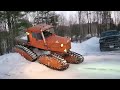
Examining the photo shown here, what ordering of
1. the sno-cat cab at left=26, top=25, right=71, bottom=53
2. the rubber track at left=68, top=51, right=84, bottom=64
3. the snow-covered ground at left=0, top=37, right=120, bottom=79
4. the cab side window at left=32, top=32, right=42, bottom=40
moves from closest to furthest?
the snow-covered ground at left=0, top=37, right=120, bottom=79
the sno-cat cab at left=26, top=25, right=71, bottom=53
the cab side window at left=32, top=32, right=42, bottom=40
the rubber track at left=68, top=51, right=84, bottom=64

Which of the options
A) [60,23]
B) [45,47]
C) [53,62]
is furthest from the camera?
[45,47]

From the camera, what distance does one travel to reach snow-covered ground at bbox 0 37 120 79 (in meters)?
7.21

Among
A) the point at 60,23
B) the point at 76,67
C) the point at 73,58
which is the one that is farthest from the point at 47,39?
the point at 76,67

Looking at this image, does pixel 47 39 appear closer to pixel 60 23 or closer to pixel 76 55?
pixel 60 23

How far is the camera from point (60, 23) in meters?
7.74

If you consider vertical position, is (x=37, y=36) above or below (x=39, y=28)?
below

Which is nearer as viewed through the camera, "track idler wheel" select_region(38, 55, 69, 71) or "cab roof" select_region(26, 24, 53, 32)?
"track idler wheel" select_region(38, 55, 69, 71)

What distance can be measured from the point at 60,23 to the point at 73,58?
93 cm

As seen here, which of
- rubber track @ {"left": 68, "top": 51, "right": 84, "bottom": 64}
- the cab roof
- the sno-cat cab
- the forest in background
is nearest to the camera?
the forest in background

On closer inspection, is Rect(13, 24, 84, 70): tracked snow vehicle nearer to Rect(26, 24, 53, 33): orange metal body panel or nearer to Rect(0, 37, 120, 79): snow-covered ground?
Rect(26, 24, 53, 33): orange metal body panel

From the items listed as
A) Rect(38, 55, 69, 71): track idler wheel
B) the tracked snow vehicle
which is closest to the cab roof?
the tracked snow vehicle

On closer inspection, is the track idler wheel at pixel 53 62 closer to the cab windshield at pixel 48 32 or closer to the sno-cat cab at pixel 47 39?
the sno-cat cab at pixel 47 39

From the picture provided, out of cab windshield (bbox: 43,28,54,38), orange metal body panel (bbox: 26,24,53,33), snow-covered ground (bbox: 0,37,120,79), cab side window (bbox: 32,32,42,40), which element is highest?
orange metal body panel (bbox: 26,24,53,33)
